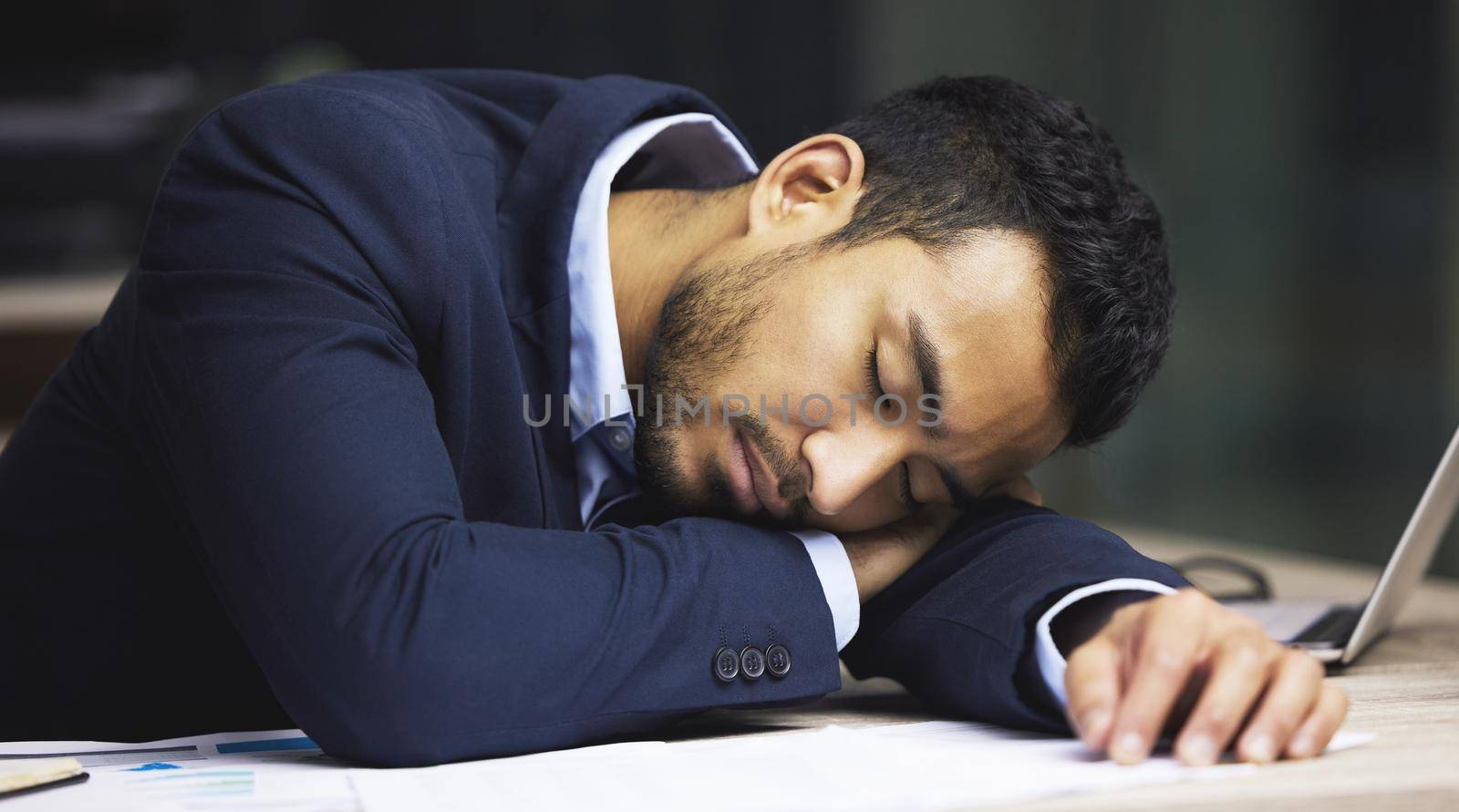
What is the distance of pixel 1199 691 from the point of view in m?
0.82

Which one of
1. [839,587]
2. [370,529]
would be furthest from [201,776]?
[839,587]

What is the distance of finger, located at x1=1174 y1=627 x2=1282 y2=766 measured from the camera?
0.76 m

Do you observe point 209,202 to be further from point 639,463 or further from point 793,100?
point 793,100

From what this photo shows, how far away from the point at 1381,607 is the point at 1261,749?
51 cm

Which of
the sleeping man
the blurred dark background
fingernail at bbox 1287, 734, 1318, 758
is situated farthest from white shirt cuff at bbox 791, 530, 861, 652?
the blurred dark background

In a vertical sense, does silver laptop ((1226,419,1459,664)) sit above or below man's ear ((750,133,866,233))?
below

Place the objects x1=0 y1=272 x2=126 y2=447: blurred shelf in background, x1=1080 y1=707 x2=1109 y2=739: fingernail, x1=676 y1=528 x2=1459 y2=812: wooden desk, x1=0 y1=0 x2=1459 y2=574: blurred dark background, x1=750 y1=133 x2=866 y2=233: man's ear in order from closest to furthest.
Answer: x1=676 y1=528 x2=1459 y2=812: wooden desk < x1=1080 y1=707 x2=1109 y2=739: fingernail < x1=750 y1=133 x2=866 y2=233: man's ear < x1=0 y1=272 x2=126 y2=447: blurred shelf in background < x1=0 y1=0 x2=1459 y2=574: blurred dark background

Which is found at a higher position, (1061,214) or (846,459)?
(1061,214)

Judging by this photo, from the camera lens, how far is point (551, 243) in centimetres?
118

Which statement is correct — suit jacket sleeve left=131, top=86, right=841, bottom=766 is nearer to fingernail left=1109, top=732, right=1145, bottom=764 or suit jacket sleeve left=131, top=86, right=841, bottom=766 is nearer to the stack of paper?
the stack of paper

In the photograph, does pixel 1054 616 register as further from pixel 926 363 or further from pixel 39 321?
pixel 39 321

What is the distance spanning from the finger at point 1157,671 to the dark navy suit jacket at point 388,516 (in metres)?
0.11

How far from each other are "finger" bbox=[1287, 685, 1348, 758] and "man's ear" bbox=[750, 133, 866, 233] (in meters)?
0.64

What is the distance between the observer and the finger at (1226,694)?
0.76 m
